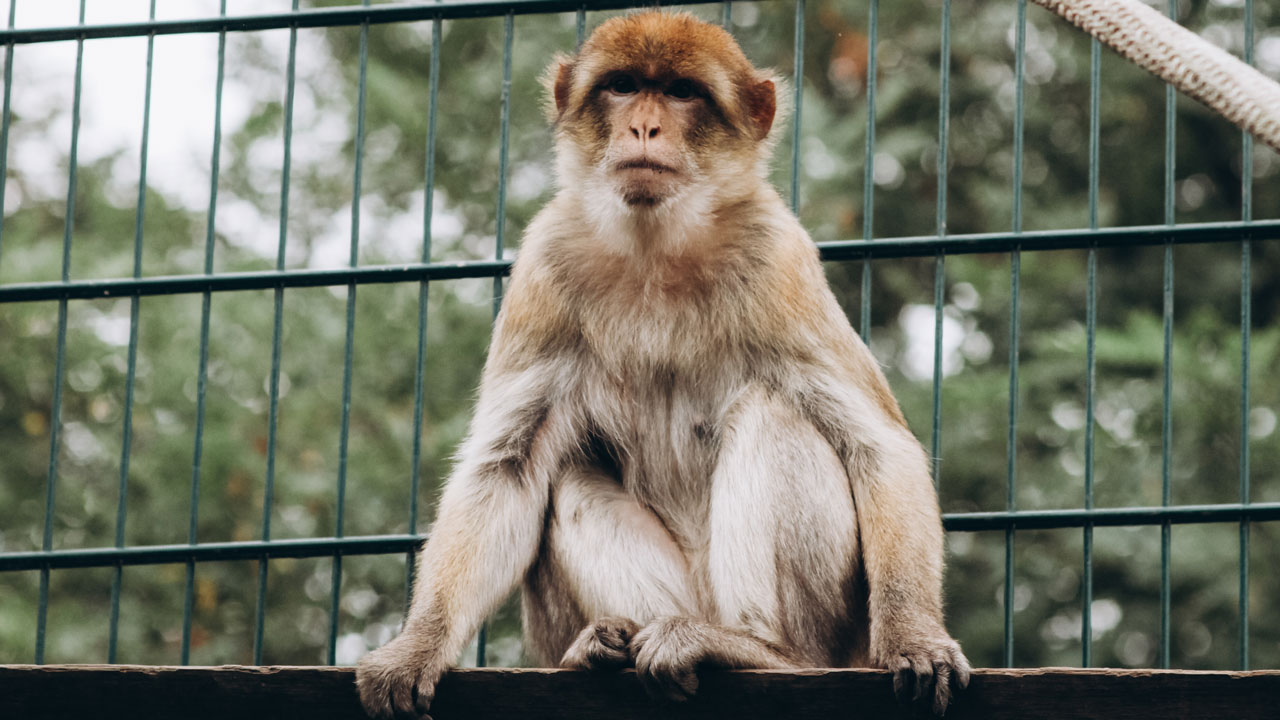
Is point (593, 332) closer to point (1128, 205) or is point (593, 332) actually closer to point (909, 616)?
point (909, 616)

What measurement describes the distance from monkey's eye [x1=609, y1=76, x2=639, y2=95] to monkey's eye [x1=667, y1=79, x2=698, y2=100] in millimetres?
102

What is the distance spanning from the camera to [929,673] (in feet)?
14.3

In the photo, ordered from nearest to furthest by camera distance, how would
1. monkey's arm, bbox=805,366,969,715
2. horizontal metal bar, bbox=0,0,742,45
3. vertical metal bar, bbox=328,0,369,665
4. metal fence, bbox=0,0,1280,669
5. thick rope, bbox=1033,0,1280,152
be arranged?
thick rope, bbox=1033,0,1280,152
monkey's arm, bbox=805,366,969,715
metal fence, bbox=0,0,1280,669
vertical metal bar, bbox=328,0,369,665
horizontal metal bar, bbox=0,0,742,45

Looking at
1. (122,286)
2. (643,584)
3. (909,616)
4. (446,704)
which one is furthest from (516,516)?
(122,286)

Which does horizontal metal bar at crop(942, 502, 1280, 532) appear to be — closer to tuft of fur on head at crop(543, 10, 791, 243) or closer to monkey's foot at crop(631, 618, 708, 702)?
tuft of fur on head at crop(543, 10, 791, 243)

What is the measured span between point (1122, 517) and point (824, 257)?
4.13 feet

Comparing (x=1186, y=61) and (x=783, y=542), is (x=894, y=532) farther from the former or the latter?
(x=1186, y=61)

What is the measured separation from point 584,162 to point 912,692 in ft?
6.38

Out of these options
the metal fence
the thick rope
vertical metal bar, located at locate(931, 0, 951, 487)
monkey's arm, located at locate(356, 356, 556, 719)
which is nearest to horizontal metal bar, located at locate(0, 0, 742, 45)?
the metal fence

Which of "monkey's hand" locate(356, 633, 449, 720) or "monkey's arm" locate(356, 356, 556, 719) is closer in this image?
"monkey's hand" locate(356, 633, 449, 720)

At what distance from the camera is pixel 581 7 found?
607cm

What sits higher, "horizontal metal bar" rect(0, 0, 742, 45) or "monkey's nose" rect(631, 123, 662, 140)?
"horizontal metal bar" rect(0, 0, 742, 45)

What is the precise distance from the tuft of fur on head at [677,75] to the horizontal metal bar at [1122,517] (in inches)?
51.2

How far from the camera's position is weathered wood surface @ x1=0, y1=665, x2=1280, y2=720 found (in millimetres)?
4117
